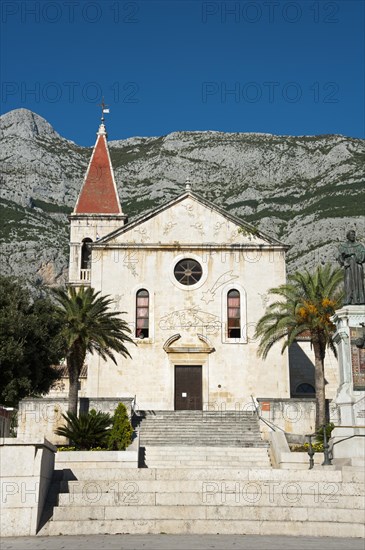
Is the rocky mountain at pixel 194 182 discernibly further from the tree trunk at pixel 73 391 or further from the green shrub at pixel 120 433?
the green shrub at pixel 120 433

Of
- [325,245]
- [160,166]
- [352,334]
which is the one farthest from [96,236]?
[160,166]

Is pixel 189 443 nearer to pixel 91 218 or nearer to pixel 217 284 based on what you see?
pixel 217 284

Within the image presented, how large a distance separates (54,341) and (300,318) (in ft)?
40.3

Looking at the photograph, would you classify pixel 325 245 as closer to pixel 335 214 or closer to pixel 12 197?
pixel 335 214

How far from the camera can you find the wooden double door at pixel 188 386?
3191 cm

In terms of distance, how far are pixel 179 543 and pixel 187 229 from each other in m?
23.1

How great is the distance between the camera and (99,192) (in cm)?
4316

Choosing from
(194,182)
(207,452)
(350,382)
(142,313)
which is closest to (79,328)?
(142,313)

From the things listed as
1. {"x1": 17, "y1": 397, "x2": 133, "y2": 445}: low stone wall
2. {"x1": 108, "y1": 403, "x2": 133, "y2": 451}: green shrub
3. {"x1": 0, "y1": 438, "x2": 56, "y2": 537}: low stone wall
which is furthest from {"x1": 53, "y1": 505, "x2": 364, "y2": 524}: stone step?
{"x1": 17, "y1": 397, "x2": 133, "y2": 445}: low stone wall

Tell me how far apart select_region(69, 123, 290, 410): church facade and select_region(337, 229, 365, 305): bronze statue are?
1218 cm

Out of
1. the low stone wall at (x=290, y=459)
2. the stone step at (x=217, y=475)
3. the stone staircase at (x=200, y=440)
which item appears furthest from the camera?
the stone staircase at (x=200, y=440)

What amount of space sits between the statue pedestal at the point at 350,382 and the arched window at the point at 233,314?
12802 mm

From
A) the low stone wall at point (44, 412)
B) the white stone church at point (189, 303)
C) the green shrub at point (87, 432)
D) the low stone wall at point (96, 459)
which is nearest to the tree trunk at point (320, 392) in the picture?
the white stone church at point (189, 303)

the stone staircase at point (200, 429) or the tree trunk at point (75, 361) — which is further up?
the tree trunk at point (75, 361)
